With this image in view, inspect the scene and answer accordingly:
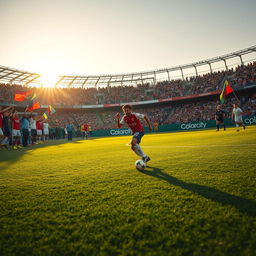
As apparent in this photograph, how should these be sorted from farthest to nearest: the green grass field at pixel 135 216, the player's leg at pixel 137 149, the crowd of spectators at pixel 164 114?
1. the crowd of spectators at pixel 164 114
2. the player's leg at pixel 137 149
3. the green grass field at pixel 135 216

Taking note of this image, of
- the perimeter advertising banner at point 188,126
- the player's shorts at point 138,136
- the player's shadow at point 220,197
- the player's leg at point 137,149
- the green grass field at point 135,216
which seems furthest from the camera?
the perimeter advertising banner at point 188,126

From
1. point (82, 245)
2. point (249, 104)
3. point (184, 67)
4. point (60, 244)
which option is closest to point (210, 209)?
point (82, 245)

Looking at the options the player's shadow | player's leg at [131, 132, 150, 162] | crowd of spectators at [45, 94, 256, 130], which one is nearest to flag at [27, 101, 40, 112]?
player's leg at [131, 132, 150, 162]

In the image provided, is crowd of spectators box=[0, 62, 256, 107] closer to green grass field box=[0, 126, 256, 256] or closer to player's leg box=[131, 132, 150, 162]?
player's leg box=[131, 132, 150, 162]

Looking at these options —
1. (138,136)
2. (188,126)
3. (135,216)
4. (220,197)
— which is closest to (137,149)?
(138,136)

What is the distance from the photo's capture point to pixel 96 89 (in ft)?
162

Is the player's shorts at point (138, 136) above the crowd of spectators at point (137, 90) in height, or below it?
below

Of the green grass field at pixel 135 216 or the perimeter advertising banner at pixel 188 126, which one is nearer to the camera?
the green grass field at pixel 135 216

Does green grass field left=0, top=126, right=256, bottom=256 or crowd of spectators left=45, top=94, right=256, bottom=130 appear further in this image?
crowd of spectators left=45, top=94, right=256, bottom=130

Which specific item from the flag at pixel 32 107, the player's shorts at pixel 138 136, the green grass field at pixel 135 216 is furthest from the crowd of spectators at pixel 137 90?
the green grass field at pixel 135 216

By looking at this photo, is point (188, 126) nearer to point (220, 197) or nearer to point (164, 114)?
point (164, 114)

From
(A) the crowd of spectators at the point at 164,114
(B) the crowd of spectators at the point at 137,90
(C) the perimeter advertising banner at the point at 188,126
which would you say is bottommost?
(C) the perimeter advertising banner at the point at 188,126

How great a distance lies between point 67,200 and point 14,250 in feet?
2.87

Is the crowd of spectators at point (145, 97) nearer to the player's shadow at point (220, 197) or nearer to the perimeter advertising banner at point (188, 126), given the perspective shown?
the perimeter advertising banner at point (188, 126)
